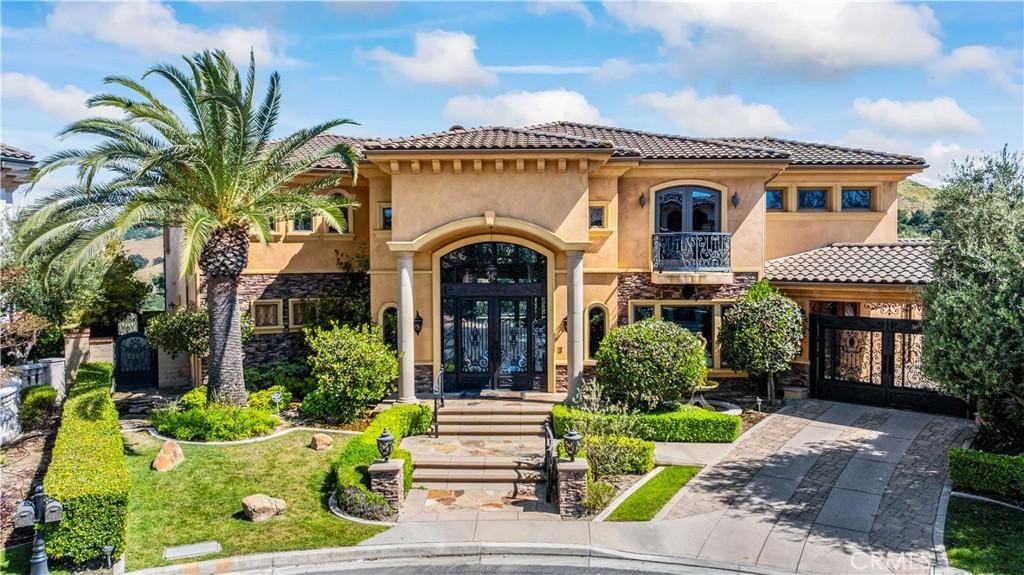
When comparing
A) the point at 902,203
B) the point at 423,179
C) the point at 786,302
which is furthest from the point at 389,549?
the point at 902,203

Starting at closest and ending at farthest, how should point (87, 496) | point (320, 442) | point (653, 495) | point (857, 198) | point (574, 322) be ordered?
point (87, 496), point (653, 495), point (320, 442), point (574, 322), point (857, 198)

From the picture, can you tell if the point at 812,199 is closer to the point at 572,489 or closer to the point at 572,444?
the point at 572,444

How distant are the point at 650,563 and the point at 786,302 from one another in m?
10.1

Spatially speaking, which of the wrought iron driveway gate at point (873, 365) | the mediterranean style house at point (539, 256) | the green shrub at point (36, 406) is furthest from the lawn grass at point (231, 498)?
the wrought iron driveway gate at point (873, 365)

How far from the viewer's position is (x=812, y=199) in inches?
822

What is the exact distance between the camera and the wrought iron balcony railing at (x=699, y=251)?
59.2 feet

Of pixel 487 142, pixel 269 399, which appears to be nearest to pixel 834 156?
pixel 487 142

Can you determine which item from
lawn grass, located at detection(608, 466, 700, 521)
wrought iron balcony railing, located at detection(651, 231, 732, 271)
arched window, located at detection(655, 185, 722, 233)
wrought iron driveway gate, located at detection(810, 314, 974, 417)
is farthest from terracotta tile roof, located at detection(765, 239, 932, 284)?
lawn grass, located at detection(608, 466, 700, 521)

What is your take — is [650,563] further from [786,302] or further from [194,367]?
[194,367]

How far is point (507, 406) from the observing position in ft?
54.2

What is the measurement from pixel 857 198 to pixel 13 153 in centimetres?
2469

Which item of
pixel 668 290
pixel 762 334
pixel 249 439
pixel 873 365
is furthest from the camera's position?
pixel 668 290

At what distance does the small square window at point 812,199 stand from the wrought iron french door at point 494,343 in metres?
9.57

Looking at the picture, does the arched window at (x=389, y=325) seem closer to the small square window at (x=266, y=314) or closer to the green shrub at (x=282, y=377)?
the green shrub at (x=282, y=377)
